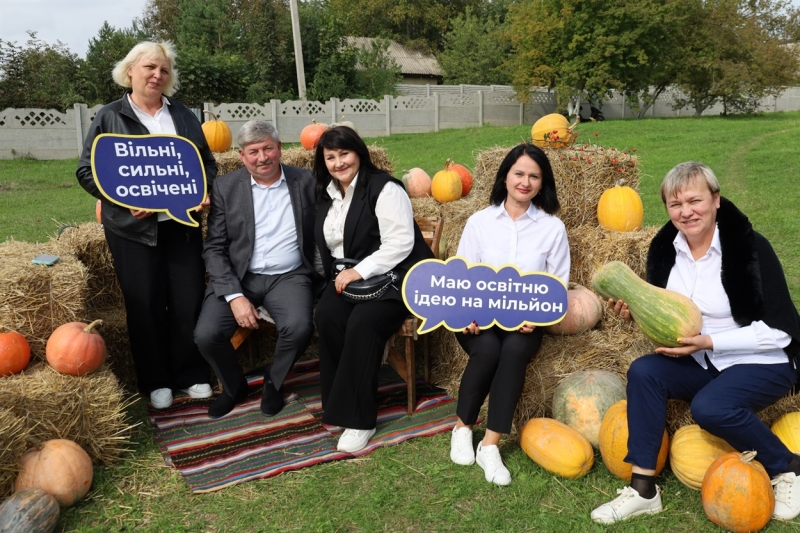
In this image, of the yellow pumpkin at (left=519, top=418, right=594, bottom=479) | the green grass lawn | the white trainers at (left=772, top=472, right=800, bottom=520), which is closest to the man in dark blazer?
the green grass lawn

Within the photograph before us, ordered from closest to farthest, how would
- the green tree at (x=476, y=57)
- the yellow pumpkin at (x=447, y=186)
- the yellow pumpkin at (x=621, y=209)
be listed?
1. the yellow pumpkin at (x=621, y=209)
2. the yellow pumpkin at (x=447, y=186)
3. the green tree at (x=476, y=57)

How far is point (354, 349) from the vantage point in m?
3.44

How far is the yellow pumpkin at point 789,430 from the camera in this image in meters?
2.83

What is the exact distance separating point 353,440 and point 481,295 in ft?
3.51

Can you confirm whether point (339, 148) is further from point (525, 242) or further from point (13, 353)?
point (13, 353)

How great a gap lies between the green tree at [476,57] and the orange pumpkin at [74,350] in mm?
33752

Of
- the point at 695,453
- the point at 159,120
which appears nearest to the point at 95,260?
the point at 159,120

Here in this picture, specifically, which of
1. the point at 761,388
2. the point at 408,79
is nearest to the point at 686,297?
the point at 761,388

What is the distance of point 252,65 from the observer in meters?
24.8

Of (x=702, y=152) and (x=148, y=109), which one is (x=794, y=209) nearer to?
(x=702, y=152)

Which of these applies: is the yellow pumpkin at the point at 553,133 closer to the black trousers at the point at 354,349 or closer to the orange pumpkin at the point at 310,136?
the orange pumpkin at the point at 310,136

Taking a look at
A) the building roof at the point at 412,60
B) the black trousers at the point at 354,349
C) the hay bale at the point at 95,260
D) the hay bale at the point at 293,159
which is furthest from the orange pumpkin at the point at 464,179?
the building roof at the point at 412,60

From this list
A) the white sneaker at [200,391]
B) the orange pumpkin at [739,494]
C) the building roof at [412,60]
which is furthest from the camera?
the building roof at [412,60]

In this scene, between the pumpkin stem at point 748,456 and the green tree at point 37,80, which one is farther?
the green tree at point 37,80
